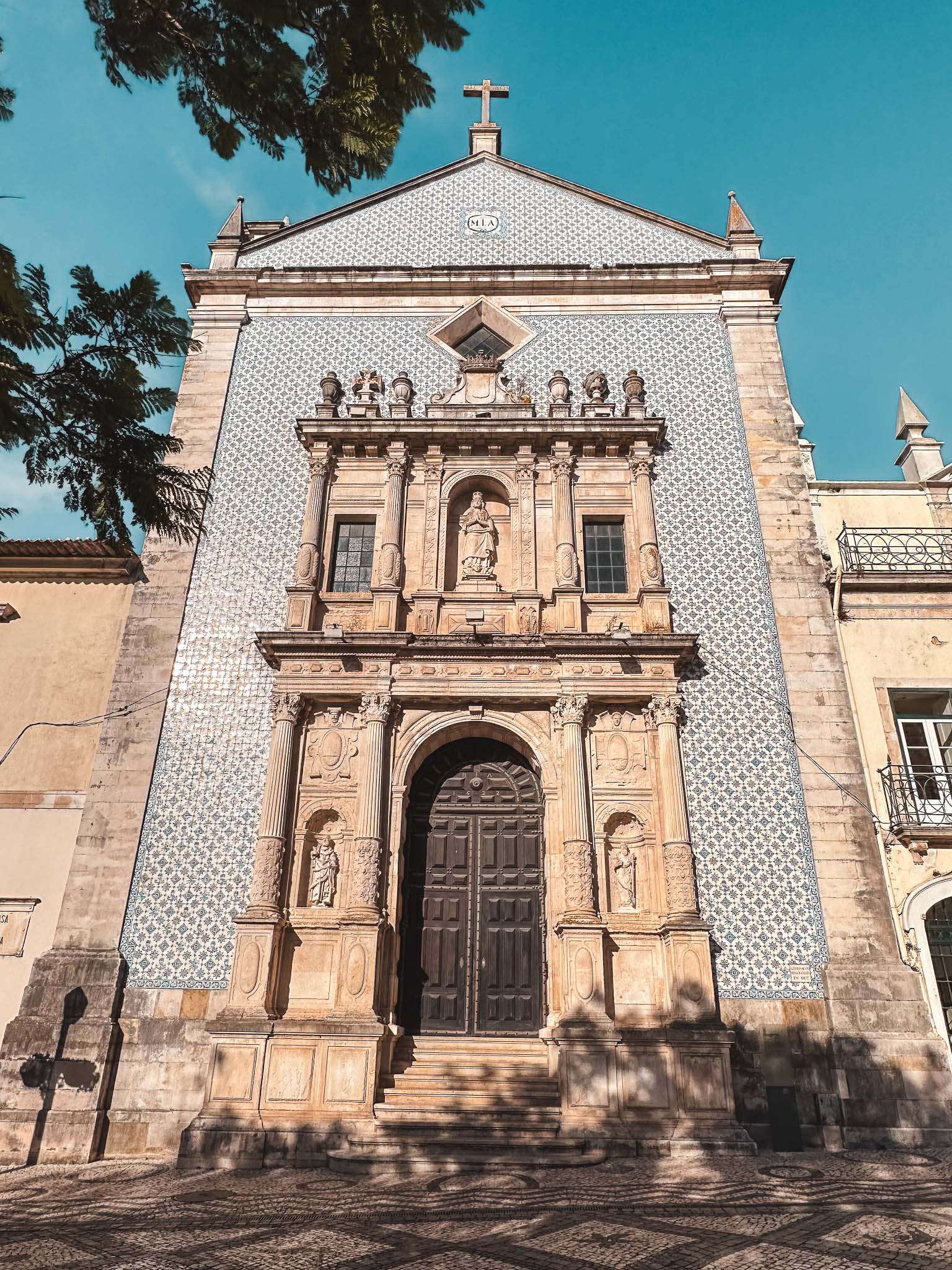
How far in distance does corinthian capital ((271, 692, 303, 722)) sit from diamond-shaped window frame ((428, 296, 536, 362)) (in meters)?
6.11

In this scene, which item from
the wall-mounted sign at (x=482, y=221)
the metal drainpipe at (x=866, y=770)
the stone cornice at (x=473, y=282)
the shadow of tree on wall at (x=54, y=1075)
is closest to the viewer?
the shadow of tree on wall at (x=54, y=1075)

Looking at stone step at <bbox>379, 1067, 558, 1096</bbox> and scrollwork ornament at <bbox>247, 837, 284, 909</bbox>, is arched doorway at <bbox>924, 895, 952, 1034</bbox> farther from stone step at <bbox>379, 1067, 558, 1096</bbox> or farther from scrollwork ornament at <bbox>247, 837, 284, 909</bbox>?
scrollwork ornament at <bbox>247, 837, 284, 909</bbox>

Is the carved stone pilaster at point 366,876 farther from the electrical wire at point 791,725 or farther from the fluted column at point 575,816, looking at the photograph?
the electrical wire at point 791,725

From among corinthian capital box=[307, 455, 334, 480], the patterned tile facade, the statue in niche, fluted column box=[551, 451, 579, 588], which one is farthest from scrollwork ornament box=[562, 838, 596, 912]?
corinthian capital box=[307, 455, 334, 480]

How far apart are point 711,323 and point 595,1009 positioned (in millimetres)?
10202

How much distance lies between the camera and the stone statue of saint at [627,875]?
33.2ft

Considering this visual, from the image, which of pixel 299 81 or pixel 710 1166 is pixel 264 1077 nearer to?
pixel 710 1166

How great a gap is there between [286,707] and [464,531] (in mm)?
3522

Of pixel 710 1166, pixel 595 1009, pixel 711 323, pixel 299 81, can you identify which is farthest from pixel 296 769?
pixel 711 323

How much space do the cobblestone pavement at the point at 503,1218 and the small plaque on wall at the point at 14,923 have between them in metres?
2.51

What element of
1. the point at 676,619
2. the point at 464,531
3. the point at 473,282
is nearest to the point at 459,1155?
the point at 676,619

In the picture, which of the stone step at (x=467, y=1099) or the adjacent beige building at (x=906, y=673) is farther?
the adjacent beige building at (x=906, y=673)

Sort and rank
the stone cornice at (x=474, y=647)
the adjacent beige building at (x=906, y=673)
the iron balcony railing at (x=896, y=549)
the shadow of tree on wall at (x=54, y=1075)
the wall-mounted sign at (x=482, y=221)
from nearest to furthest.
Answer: the shadow of tree on wall at (x=54, y=1075) → the adjacent beige building at (x=906, y=673) → the stone cornice at (x=474, y=647) → the iron balcony railing at (x=896, y=549) → the wall-mounted sign at (x=482, y=221)

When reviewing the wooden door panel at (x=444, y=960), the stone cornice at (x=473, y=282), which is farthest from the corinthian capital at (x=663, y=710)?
the stone cornice at (x=473, y=282)
